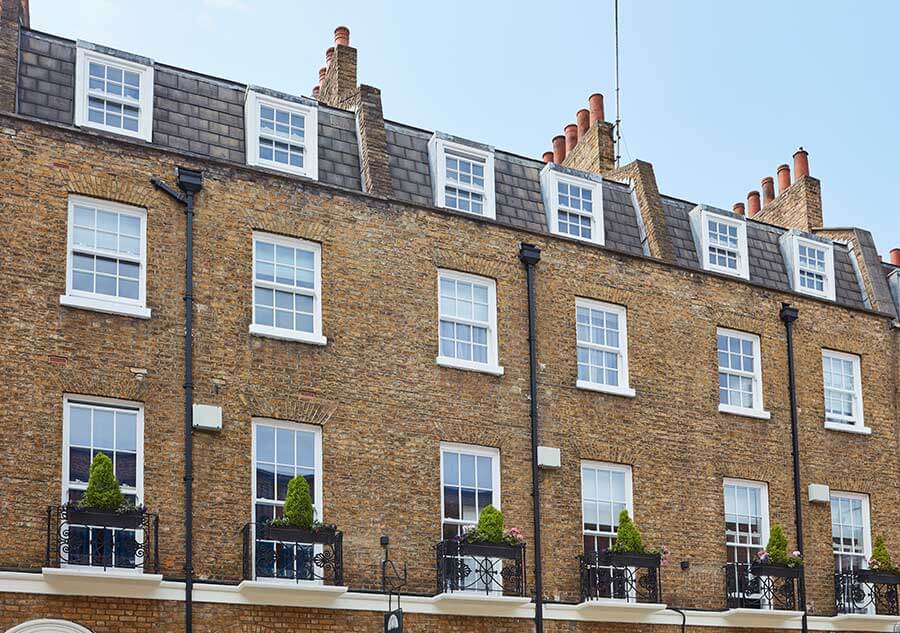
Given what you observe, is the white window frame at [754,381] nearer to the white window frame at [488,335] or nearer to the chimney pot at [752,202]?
the white window frame at [488,335]

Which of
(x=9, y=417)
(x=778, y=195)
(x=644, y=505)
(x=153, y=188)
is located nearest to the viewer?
(x=9, y=417)

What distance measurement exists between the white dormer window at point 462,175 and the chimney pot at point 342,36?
261 centimetres

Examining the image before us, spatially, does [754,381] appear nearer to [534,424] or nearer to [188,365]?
[534,424]

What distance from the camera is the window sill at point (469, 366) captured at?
75.9 ft

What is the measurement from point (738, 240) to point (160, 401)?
13.0 m

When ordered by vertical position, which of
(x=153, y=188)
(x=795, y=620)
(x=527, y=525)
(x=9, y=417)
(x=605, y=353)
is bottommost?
(x=795, y=620)

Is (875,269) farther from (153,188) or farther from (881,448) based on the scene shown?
(153,188)

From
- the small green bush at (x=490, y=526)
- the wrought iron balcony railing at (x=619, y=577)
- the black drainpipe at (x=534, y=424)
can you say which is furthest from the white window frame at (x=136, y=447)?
the wrought iron balcony railing at (x=619, y=577)

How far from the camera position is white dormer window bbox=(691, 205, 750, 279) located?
27938 mm

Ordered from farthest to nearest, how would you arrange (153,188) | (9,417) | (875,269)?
1. (875,269)
2. (153,188)
3. (9,417)

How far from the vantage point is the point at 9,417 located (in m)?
19.2

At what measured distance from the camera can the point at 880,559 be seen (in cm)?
2700

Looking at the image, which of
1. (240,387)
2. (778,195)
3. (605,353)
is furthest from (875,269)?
(240,387)

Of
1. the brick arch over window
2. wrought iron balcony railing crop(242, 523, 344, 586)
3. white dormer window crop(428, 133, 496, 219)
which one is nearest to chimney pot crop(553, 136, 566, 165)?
white dormer window crop(428, 133, 496, 219)
